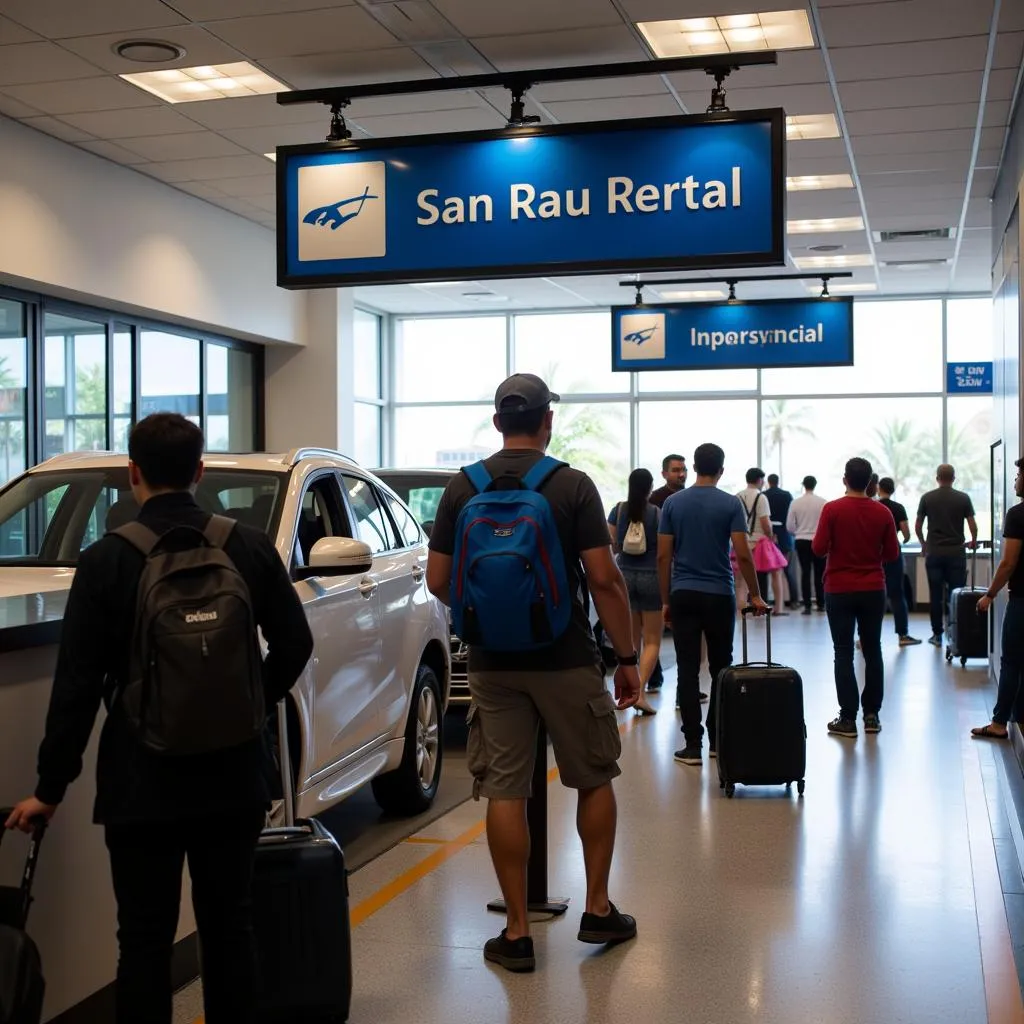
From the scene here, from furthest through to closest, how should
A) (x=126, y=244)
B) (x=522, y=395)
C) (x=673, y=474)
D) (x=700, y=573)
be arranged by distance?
(x=126, y=244)
(x=673, y=474)
(x=700, y=573)
(x=522, y=395)

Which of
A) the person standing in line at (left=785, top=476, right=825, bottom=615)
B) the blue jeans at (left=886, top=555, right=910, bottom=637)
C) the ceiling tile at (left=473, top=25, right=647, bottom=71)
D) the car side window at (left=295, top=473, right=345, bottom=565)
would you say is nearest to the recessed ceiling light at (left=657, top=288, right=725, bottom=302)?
the person standing in line at (left=785, top=476, right=825, bottom=615)

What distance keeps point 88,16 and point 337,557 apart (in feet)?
14.8

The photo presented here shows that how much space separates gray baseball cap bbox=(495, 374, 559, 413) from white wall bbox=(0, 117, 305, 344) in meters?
6.64

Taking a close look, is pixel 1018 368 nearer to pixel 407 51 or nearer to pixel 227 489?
pixel 407 51

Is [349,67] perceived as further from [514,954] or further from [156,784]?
[156,784]

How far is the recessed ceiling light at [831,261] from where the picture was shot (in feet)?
52.5

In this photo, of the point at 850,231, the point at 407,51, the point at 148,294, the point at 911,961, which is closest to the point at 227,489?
the point at 911,961

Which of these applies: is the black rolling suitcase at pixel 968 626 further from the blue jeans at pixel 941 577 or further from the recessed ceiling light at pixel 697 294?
the recessed ceiling light at pixel 697 294

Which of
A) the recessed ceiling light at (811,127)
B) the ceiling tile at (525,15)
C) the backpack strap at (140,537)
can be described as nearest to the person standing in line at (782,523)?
the recessed ceiling light at (811,127)

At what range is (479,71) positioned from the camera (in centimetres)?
888

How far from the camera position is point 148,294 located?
1182 cm

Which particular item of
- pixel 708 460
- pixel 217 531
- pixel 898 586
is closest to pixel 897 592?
pixel 898 586

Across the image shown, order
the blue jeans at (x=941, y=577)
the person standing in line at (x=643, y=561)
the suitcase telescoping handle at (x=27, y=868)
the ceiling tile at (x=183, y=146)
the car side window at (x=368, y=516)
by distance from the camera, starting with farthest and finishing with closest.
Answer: the blue jeans at (x=941, y=577) < the ceiling tile at (x=183, y=146) < the person standing in line at (x=643, y=561) < the car side window at (x=368, y=516) < the suitcase telescoping handle at (x=27, y=868)

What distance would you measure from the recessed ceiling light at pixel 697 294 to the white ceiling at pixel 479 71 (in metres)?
4.06
